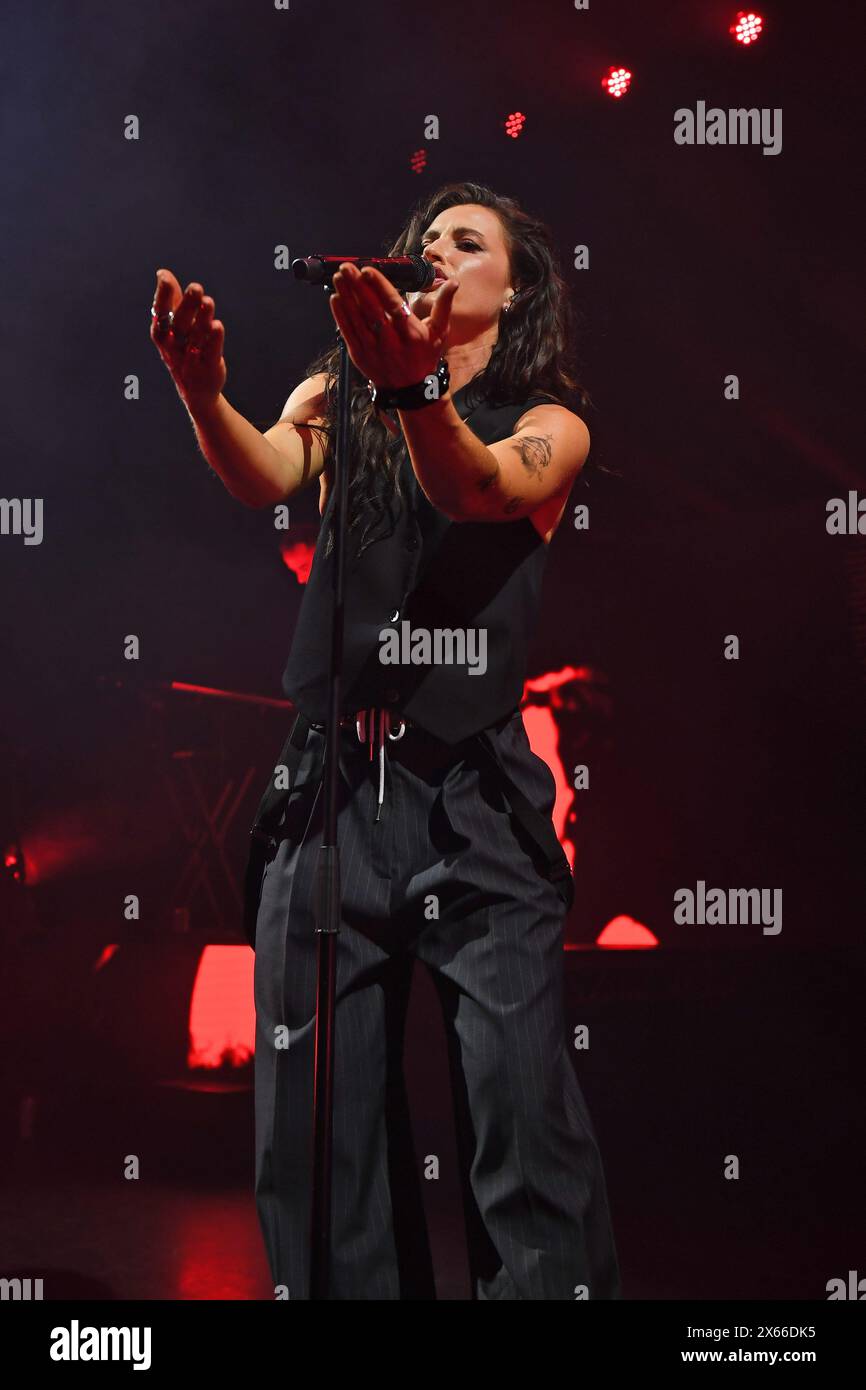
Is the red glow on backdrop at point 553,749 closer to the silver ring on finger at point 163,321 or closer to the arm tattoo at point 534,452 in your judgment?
the arm tattoo at point 534,452

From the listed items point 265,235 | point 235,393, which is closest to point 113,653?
point 235,393

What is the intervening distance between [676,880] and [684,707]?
0.55 meters

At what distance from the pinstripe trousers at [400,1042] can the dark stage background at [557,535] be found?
4.63ft

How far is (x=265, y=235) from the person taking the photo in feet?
11.2

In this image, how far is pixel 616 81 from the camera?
328 centimetres

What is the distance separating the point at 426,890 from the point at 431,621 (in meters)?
0.39

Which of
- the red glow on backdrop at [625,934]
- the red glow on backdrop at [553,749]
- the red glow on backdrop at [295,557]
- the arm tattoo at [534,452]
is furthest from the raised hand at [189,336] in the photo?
the red glow on backdrop at [625,934]

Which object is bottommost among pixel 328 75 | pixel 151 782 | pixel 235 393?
pixel 151 782

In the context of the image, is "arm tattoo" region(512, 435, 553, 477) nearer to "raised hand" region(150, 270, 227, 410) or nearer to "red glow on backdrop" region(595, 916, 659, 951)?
"raised hand" region(150, 270, 227, 410)

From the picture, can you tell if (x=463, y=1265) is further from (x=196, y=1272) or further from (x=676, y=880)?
(x=676, y=880)

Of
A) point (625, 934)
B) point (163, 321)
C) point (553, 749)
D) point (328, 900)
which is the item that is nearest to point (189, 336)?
point (163, 321)

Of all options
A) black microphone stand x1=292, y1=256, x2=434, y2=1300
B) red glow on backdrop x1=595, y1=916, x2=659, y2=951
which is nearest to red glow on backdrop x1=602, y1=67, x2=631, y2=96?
black microphone stand x1=292, y1=256, x2=434, y2=1300

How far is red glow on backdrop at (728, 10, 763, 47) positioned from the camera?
3.17m

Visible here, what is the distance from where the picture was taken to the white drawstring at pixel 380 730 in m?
1.70
